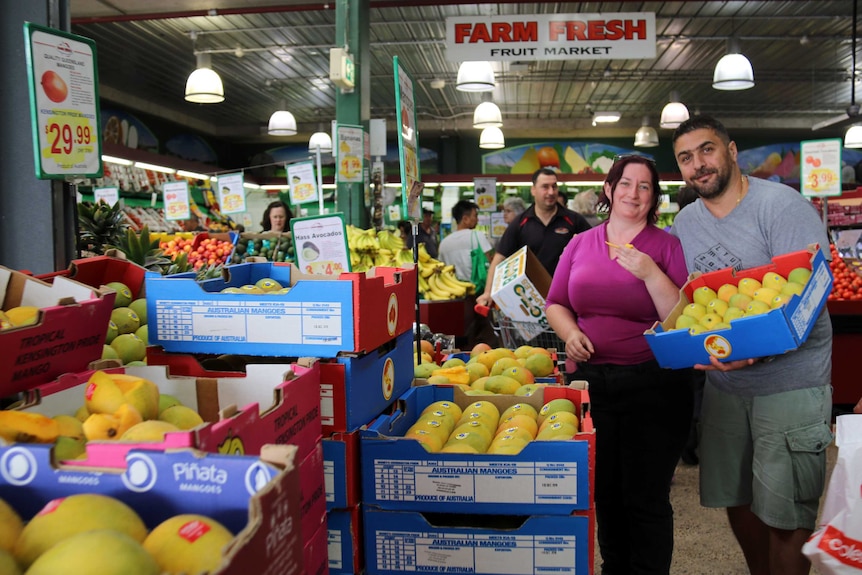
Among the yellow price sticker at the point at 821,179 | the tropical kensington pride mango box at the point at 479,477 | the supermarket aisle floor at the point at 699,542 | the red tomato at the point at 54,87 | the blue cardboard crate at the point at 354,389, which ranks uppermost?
the yellow price sticker at the point at 821,179

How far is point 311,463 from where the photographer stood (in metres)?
1.42

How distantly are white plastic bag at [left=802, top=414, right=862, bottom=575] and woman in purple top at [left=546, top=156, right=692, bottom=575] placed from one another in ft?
2.66

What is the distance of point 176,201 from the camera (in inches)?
398

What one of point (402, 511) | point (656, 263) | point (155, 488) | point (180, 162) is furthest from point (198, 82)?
point (155, 488)

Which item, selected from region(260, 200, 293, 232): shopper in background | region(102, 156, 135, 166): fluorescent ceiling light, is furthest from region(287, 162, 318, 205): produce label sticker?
region(102, 156, 135, 166): fluorescent ceiling light

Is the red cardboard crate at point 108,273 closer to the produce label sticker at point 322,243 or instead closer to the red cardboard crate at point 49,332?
the red cardboard crate at point 49,332

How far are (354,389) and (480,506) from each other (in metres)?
0.42

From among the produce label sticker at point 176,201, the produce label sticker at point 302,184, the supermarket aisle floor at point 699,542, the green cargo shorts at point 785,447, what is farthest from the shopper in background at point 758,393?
the produce label sticker at point 176,201

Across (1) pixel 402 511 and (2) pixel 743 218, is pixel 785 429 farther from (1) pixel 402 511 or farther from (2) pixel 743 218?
(1) pixel 402 511

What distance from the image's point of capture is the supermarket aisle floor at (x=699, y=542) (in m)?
→ 3.25

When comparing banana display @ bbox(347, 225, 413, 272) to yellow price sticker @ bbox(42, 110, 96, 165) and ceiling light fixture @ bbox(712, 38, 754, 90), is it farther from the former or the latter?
ceiling light fixture @ bbox(712, 38, 754, 90)

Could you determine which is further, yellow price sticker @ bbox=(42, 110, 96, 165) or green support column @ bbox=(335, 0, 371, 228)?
green support column @ bbox=(335, 0, 371, 228)

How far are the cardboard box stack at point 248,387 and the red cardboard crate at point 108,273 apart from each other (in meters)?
0.02

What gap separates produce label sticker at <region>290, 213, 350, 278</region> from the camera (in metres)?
3.34
